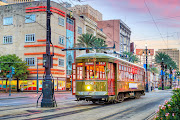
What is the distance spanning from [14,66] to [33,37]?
25.2ft

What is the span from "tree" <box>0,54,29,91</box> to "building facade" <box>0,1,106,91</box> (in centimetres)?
247

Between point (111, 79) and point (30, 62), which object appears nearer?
point (111, 79)

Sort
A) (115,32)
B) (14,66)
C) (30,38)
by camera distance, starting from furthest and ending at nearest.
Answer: (115,32), (30,38), (14,66)

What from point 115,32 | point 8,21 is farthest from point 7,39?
point 115,32

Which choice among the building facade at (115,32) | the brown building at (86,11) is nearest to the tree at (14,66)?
the brown building at (86,11)

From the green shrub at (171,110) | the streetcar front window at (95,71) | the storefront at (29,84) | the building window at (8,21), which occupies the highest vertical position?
the building window at (8,21)

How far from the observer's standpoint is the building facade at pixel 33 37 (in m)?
52.7

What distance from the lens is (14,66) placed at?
49188 mm

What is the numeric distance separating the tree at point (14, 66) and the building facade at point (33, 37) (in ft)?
8.10

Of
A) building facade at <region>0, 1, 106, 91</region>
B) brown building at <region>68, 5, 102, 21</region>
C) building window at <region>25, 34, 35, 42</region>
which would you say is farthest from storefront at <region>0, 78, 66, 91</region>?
brown building at <region>68, 5, 102, 21</region>

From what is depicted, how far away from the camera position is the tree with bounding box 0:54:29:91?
4779cm

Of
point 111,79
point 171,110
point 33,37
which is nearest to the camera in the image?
point 171,110

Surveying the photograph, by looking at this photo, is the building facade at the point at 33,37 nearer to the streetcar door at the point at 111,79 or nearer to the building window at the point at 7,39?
the building window at the point at 7,39

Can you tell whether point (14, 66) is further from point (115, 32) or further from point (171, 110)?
A: point (115, 32)
